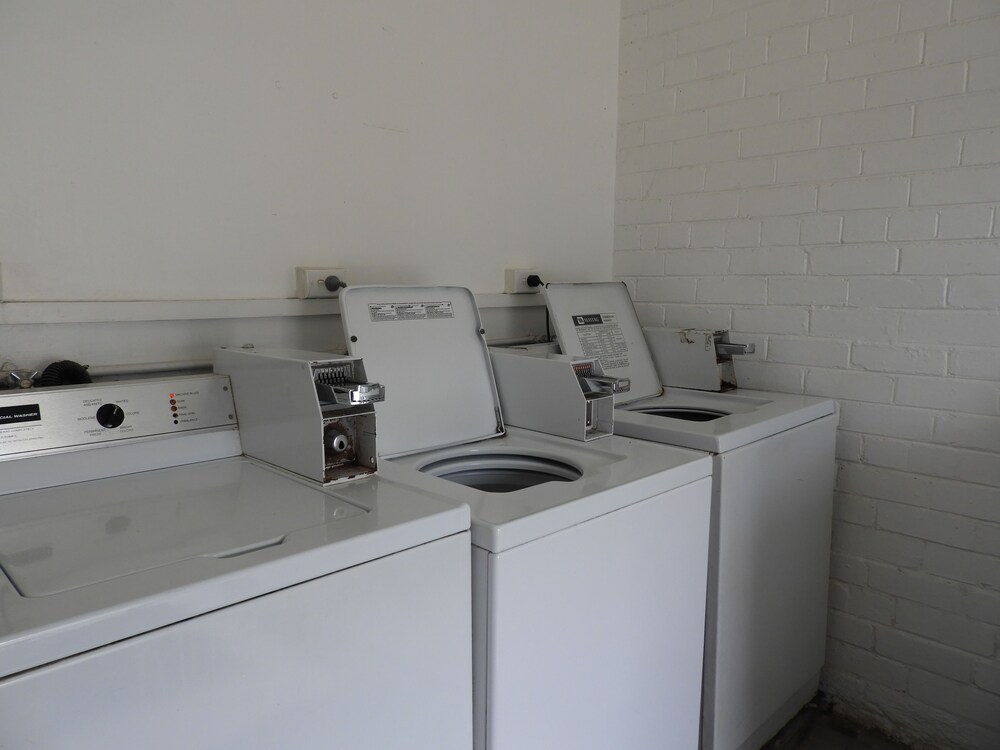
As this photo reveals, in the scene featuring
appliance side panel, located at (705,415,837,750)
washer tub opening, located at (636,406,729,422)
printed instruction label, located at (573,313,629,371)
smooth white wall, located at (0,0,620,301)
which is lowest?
appliance side panel, located at (705,415,837,750)

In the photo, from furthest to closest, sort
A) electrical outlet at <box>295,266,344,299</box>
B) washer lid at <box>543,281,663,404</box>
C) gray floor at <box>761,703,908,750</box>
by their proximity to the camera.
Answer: washer lid at <box>543,281,663,404</box>
gray floor at <box>761,703,908,750</box>
electrical outlet at <box>295,266,344,299</box>

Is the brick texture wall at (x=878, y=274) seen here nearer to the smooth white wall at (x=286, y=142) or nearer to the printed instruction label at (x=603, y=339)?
the printed instruction label at (x=603, y=339)

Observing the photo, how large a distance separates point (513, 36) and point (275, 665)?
1996mm

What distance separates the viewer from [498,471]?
5.72ft

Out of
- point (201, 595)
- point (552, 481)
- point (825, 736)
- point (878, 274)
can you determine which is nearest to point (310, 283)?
point (552, 481)

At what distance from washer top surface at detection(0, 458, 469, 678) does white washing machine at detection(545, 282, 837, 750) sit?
2.71 ft

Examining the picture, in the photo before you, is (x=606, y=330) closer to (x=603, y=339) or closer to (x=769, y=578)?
(x=603, y=339)

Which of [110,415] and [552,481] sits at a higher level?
[110,415]

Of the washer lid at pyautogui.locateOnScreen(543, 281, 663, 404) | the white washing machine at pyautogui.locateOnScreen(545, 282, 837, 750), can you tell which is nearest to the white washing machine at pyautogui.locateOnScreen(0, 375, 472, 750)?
the white washing machine at pyautogui.locateOnScreen(545, 282, 837, 750)

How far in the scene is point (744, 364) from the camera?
7.70ft

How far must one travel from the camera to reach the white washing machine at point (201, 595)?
774 mm

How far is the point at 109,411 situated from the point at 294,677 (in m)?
0.67

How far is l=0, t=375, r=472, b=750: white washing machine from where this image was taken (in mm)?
774

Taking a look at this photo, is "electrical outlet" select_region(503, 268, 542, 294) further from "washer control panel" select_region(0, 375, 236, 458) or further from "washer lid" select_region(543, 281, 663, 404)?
"washer control panel" select_region(0, 375, 236, 458)
